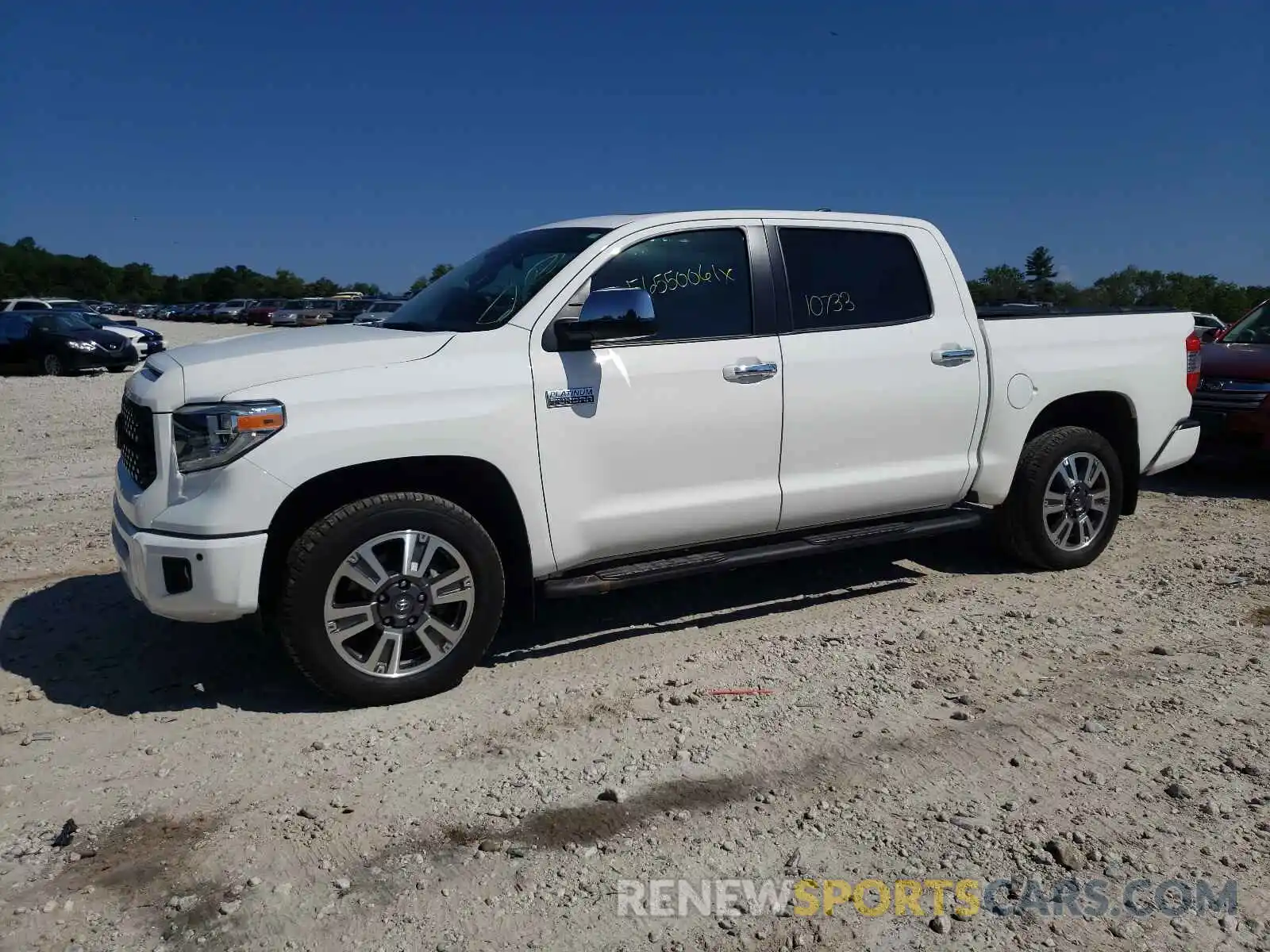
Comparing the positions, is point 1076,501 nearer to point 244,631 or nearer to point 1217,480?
point 1217,480

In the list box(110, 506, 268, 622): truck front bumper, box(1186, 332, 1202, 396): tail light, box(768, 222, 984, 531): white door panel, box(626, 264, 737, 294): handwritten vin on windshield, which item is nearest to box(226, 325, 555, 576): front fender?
box(110, 506, 268, 622): truck front bumper

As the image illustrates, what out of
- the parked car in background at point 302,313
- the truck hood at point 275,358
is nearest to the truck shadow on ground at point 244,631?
the truck hood at point 275,358

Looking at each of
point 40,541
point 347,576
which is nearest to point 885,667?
point 347,576

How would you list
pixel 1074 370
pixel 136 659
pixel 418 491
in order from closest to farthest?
pixel 418 491
pixel 136 659
pixel 1074 370

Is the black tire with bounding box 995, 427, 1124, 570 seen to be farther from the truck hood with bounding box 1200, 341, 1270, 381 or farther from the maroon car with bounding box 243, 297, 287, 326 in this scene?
the maroon car with bounding box 243, 297, 287, 326

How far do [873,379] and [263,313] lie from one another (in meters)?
55.4

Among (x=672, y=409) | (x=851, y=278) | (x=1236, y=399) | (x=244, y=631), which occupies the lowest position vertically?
(x=244, y=631)

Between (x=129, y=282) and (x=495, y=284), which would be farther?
(x=129, y=282)

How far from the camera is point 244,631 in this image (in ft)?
16.5

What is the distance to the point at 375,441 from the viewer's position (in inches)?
155

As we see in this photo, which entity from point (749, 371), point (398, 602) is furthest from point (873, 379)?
point (398, 602)

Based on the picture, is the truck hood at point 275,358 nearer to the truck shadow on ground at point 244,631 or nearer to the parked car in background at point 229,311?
the truck shadow on ground at point 244,631

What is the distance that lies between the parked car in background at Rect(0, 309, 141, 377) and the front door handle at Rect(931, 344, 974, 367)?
19501 mm

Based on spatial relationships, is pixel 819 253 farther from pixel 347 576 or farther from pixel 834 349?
pixel 347 576
